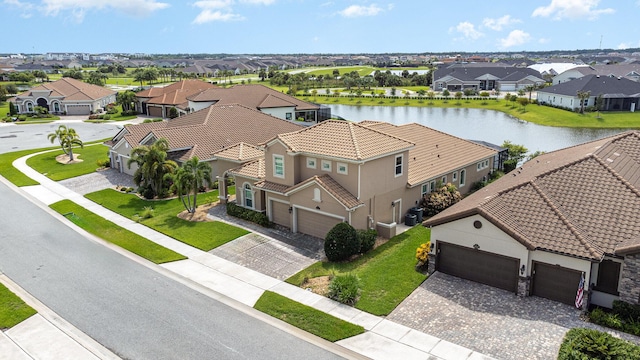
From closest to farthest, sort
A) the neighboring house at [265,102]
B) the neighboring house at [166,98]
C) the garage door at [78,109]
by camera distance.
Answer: the neighboring house at [265,102], the neighboring house at [166,98], the garage door at [78,109]

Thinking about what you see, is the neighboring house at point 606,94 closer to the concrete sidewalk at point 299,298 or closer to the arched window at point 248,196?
the arched window at point 248,196

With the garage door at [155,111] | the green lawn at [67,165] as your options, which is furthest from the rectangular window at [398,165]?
the garage door at [155,111]

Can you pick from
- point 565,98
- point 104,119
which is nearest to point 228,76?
point 104,119

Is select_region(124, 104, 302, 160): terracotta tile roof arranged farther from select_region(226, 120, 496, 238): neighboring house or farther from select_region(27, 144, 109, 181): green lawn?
select_region(226, 120, 496, 238): neighboring house

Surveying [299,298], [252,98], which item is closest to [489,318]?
[299,298]

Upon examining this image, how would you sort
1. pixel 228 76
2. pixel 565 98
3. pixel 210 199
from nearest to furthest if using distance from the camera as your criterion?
pixel 210 199 < pixel 565 98 < pixel 228 76

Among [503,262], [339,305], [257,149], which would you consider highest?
[257,149]

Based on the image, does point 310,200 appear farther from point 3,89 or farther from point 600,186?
point 3,89
